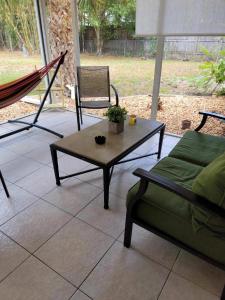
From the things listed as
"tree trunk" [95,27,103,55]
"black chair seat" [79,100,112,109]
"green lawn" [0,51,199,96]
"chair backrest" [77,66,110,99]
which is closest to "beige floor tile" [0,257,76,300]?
"black chair seat" [79,100,112,109]

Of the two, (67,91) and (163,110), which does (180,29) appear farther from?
(67,91)

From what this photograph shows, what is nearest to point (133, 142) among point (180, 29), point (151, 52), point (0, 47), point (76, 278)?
point (76, 278)

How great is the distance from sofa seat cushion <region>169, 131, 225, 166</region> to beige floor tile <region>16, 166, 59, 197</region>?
1135 millimetres

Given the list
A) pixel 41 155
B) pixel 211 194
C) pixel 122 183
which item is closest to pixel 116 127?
pixel 122 183

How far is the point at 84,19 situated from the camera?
3.20 m

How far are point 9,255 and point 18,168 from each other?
107cm

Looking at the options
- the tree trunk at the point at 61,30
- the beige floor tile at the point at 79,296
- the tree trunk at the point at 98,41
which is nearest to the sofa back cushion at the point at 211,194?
the beige floor tile at the point at 79,296

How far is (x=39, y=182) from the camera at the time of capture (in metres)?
2.00

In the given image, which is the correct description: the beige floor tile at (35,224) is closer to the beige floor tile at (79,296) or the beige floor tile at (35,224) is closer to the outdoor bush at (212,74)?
the beige floor tile at (79,296)

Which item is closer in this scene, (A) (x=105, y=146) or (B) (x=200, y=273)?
(B) (x=200, y=273)

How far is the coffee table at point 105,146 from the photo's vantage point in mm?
1572

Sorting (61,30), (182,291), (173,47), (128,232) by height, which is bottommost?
(182,291)

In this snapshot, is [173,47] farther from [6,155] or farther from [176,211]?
[6,155]

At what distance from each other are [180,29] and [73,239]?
7.28ft
